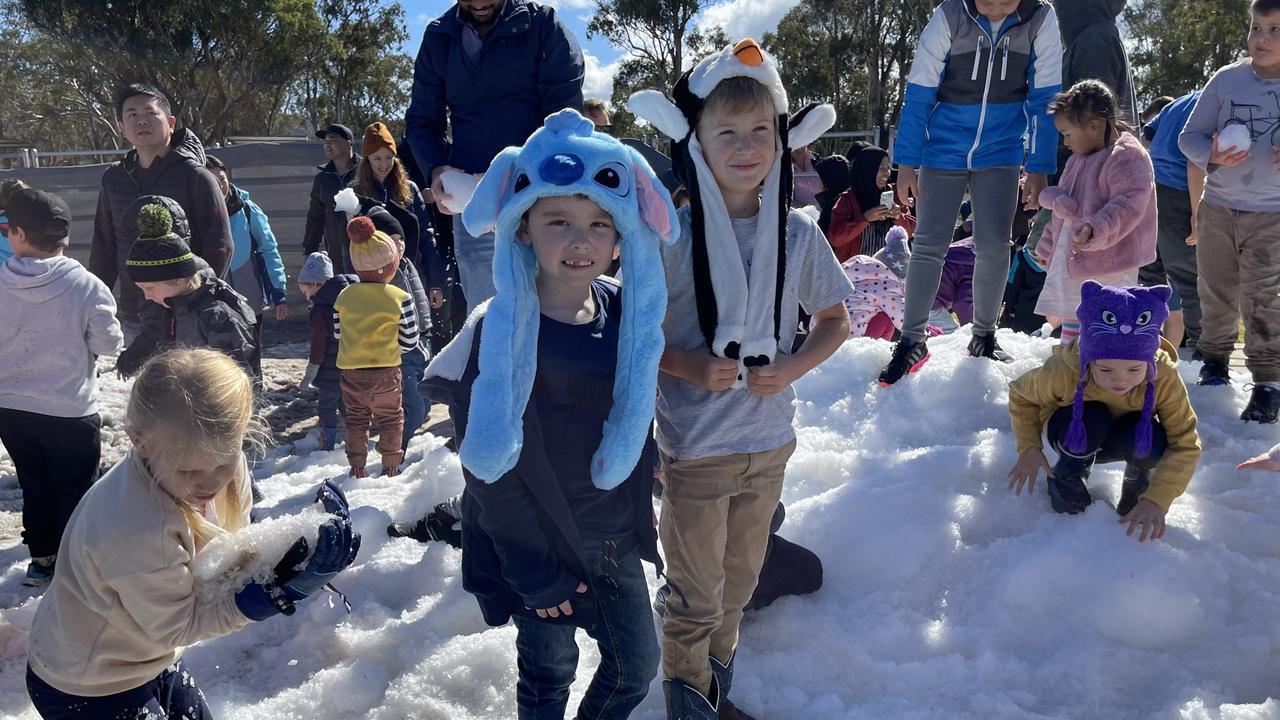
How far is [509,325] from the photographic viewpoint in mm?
2064

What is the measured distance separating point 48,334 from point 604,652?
3.01 metres

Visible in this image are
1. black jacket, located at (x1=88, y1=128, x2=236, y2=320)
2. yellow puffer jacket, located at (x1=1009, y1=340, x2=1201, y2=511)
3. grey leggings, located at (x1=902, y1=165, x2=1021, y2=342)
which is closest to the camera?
yellow puffer jacket, located at (x1=1009, y1=340, x2=1201, y2=511)

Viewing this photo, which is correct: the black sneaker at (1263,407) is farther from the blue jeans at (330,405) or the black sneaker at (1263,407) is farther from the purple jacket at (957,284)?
the blue jeans at (330,405)

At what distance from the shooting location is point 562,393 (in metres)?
2.17

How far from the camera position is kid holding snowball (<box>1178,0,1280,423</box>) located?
4.10m

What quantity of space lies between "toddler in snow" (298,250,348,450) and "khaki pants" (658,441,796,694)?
338 cm

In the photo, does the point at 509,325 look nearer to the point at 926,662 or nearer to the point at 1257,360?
the point at 926,662

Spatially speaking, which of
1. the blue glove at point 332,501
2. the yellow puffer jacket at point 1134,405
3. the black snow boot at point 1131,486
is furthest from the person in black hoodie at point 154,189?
the black snow boot at point 1131,486

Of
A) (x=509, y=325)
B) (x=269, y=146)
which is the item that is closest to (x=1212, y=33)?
(x=269, y=146)

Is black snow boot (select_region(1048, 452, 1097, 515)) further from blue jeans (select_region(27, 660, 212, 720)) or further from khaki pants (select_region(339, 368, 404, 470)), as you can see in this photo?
khaki pants (select_region(339, 368, 404, 470))

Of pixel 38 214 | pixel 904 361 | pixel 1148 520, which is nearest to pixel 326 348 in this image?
pixel 38 214

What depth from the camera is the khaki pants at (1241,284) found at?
4188mm

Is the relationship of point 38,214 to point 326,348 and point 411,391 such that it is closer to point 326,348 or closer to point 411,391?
point 326,348

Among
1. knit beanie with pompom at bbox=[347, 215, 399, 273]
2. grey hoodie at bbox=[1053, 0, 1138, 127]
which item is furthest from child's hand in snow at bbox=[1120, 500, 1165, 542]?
knit beanie with pompom at bbox=[347, 215, 399, 273]
